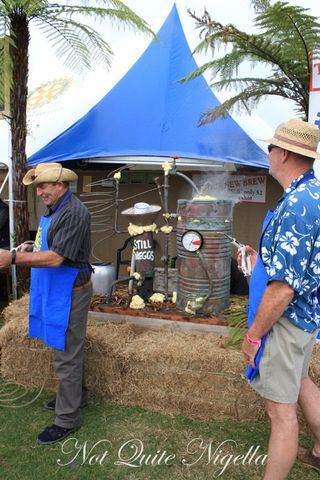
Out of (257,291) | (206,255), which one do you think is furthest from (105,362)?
(257,291)

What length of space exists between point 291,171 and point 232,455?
5.77ft

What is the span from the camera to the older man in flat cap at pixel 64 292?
254cm

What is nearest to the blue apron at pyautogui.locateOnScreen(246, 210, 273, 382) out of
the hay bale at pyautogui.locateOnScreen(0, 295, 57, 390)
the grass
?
the grass

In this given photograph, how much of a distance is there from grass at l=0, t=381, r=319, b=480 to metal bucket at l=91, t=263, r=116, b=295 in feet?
3.47

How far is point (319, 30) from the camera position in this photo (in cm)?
394

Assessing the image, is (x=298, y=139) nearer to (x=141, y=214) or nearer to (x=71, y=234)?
(x=71, y=234)

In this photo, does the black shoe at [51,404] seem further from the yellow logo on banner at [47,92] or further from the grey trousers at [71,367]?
the yellow logo on banner at [47,92]

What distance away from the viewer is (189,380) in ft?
9.46

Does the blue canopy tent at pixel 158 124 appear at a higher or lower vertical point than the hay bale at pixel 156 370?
higher

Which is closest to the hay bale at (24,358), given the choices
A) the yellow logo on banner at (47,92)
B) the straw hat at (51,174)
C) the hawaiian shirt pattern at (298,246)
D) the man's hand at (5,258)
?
the man's hand at (5,258)

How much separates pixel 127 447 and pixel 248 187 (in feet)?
13.8

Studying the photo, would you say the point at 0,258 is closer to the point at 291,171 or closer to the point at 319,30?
the point at 291,171

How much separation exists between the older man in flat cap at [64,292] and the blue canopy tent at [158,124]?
224cm

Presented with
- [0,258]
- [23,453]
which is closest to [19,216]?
[0,258]
